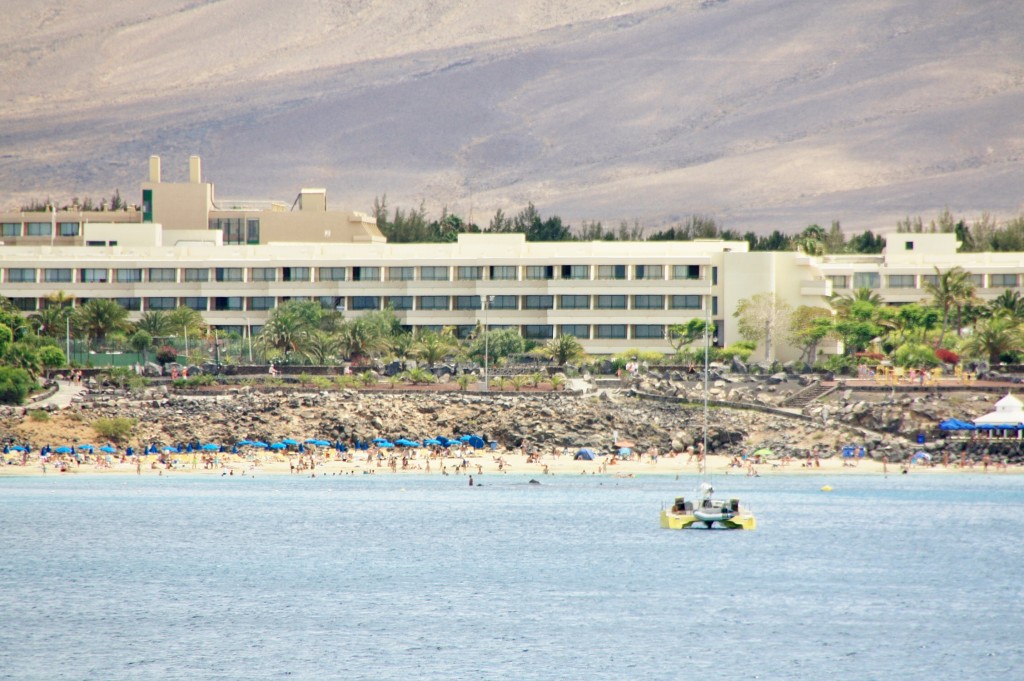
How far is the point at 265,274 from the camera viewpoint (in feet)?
550

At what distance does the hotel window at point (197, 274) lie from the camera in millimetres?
168500

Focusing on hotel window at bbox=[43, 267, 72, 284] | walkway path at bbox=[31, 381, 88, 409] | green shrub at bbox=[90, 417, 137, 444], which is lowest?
green shrub at bbox=[90, 417, 137, 444]

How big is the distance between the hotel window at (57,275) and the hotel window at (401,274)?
33501 mm

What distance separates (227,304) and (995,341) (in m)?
76.5

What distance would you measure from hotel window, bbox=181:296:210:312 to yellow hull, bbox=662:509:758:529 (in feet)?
297

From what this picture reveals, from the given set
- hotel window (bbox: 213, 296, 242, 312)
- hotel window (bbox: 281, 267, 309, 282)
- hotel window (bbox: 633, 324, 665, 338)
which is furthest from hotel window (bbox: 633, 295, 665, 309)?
hotel window (bbox: 213, 296, 242, 312)

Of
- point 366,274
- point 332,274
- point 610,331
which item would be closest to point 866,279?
point 610,331

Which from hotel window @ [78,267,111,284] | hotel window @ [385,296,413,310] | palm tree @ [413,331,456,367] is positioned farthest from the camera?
hotel window @ [78,267,111,284]

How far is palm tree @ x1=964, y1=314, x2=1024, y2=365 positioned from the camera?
137875 millimetres

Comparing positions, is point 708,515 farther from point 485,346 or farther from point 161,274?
point 161,274

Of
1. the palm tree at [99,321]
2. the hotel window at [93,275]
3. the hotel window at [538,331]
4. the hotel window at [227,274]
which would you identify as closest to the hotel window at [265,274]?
the hotel window at [227,274]

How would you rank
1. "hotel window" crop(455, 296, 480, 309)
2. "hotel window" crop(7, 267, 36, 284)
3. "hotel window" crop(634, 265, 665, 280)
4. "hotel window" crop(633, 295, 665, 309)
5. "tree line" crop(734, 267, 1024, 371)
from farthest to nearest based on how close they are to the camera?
"hotel window" crop(7, 267, 36, 284) < "hotel window" crop(455, 296, 480, 309) < "hotel window" crop(634, 265, 665, 280) < "hotel window" crop(633, 295, 665, 309) < "tree line" crop(734, 267, 1024, 371)

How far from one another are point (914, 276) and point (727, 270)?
2394 centimetres

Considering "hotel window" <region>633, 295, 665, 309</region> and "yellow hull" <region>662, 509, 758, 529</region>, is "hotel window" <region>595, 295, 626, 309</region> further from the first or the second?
"yellow hull" <region>662, 509, 758, 529</region>
